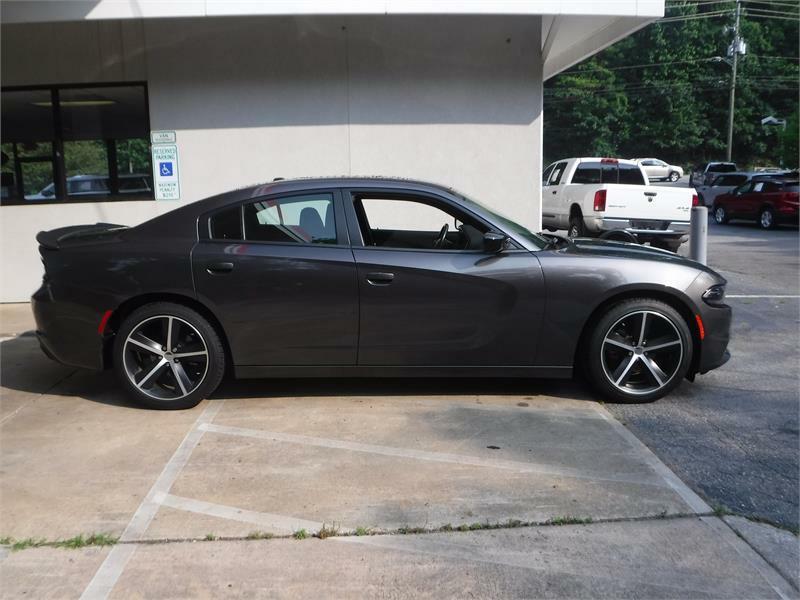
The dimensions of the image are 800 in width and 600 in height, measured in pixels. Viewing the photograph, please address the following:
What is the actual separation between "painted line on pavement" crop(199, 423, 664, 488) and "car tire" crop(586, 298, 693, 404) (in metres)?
1.27

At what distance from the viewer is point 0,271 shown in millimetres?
9695

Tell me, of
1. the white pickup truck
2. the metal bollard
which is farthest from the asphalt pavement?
the white pickup truck

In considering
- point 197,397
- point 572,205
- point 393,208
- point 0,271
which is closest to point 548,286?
point 197,397

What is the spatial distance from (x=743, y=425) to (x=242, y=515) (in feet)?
11.0

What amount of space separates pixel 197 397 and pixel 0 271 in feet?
19.1

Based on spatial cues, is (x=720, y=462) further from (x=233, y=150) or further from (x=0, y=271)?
(x=0, y=271)

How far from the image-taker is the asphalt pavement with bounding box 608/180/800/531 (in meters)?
4.01

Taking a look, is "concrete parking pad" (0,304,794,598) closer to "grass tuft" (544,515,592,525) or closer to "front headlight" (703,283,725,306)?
"grass tuft" (544,515,592,525)

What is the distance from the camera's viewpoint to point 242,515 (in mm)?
3793

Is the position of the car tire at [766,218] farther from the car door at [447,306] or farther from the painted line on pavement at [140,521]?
the painted line on pavement at [140,521]

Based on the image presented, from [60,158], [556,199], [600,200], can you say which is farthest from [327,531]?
[556,199]

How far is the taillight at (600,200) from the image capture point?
14094mm

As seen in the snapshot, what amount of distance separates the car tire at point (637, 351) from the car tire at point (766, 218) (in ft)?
59.9

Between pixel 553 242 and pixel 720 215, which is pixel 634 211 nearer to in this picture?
pixel 553 242
